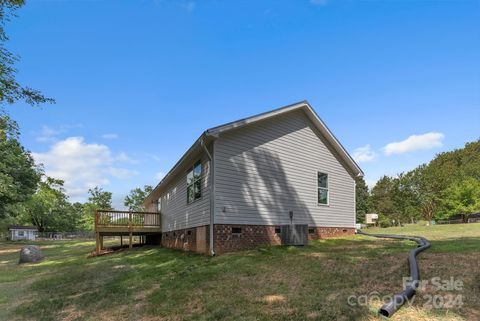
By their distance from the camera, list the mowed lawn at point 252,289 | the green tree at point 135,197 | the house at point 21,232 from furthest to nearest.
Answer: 1. the house at point 21,232
2. the green tree at point 135,197
3. the mowed lawn at point 252,289

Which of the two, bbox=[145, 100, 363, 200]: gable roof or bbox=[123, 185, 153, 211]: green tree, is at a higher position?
bbox=[145, 100, 363, 200]: gable roof

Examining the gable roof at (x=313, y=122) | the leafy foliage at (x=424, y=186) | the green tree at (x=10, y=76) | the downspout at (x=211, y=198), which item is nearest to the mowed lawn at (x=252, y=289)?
the downspout at (x=211, y=198)

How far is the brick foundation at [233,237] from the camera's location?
34.8ft

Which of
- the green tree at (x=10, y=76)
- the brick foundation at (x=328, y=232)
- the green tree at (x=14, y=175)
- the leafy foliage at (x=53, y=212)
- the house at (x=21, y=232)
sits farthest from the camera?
the leafy foliage at (x=53, y=212)

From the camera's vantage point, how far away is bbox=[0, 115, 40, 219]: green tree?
2313 centimetres

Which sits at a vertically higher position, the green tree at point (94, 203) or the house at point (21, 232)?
the green tree at point (94, 203)

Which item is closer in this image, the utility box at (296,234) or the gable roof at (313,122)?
the gable roof at (313,122)

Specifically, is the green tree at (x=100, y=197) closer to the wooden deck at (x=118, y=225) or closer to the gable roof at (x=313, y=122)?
the wooden deck at (x=118, y=225)

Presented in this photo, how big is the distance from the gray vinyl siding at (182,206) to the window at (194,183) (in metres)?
0.25

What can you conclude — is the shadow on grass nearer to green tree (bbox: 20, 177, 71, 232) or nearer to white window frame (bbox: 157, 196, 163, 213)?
white window frame (bbox: 157, 196, 163, 213)

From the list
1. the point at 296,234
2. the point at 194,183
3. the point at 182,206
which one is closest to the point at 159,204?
the point at 182,206

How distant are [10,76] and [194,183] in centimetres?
735

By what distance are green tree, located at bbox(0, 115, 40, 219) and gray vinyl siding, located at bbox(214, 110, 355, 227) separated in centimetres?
1779

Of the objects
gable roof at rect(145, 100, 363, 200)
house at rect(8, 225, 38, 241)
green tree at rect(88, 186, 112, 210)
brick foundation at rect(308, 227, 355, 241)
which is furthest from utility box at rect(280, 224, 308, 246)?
green tree at rect(88, 186, 112, 210)
